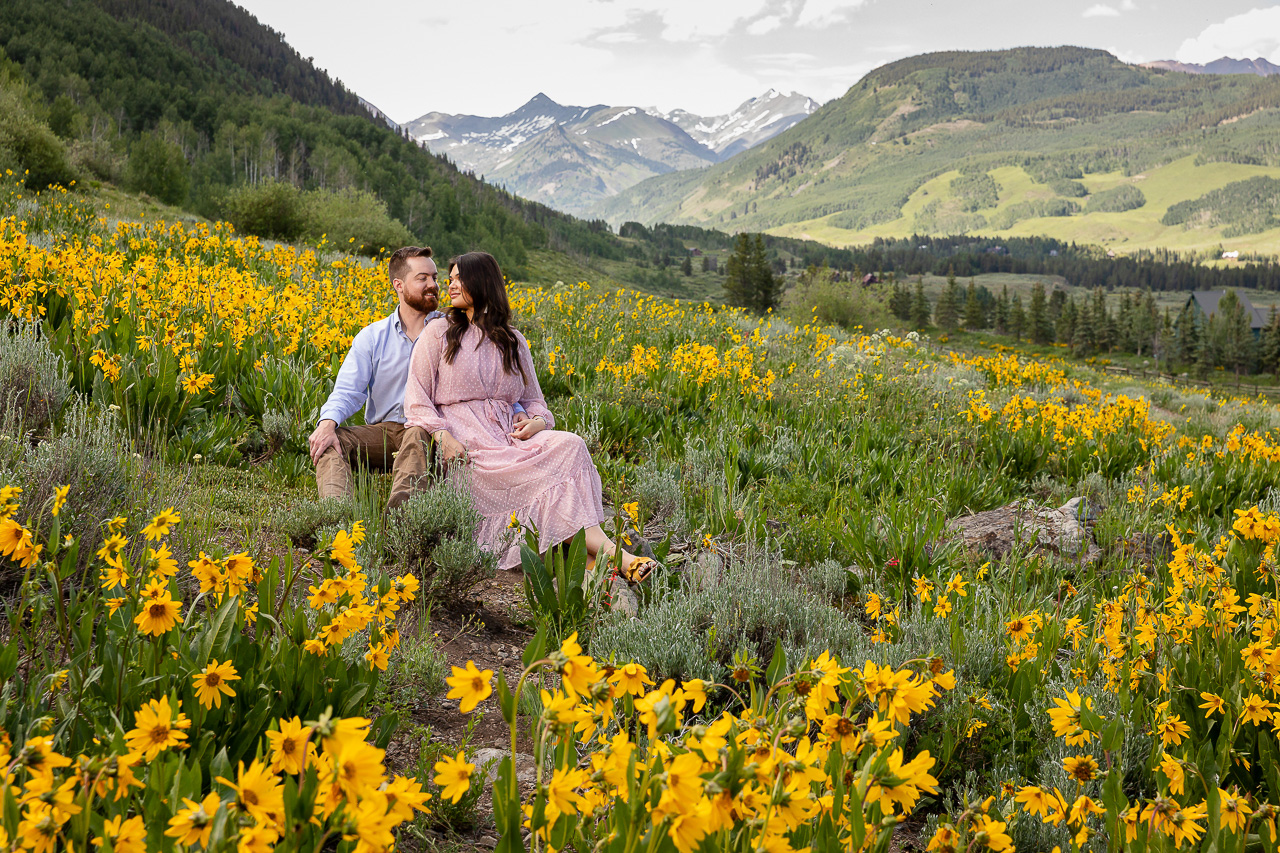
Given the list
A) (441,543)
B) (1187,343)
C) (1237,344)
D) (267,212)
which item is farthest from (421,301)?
(1187,343)

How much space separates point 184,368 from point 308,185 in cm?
7393

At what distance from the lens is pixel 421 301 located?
199 inches

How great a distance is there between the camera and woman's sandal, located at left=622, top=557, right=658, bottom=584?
11.6 feet

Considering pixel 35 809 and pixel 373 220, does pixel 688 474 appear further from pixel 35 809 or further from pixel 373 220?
pixel 373 220

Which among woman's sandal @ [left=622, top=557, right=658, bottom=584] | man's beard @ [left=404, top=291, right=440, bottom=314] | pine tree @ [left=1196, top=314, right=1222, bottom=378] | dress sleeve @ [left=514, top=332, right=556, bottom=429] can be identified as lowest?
pine tree @ [left=1196, top=314, right=1222, bottom=378]

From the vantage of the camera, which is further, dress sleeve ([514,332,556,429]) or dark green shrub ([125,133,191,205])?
dark green shrub ([125,133,191,205])

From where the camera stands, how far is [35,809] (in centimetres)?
101

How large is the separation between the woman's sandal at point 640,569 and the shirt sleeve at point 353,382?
77.5 inches

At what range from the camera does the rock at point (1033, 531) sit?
4.48 meters

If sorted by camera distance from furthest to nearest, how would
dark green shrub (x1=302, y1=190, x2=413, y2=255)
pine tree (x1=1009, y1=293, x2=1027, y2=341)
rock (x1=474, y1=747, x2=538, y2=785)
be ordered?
pine tree (x1=1009, y1=293, x2=1027, y2=341) → dark green shrub (x1=302, y1=190, x2=413, y2=255) → rock (x1=474, y1=747, x2=538, y2=785)

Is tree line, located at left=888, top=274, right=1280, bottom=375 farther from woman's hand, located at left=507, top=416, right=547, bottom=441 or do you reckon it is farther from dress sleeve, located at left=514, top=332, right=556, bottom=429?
woman's hand, located at left=507, top=416, right=547, bottom=441

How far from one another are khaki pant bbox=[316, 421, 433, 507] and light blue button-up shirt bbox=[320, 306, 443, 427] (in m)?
0.22

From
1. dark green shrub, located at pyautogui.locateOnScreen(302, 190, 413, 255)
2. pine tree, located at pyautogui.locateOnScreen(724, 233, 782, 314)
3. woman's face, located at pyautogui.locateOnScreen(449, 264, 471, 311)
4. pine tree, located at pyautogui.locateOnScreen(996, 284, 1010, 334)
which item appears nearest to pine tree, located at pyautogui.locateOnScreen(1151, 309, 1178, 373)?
pine tree, located at pyautogui.locateOnScreen(996, 284, 1010, 334)

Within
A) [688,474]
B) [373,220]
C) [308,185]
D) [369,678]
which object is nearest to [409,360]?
[688,474]
